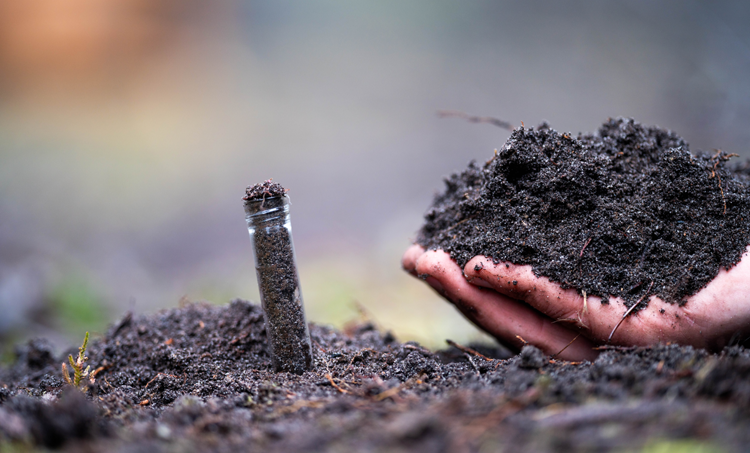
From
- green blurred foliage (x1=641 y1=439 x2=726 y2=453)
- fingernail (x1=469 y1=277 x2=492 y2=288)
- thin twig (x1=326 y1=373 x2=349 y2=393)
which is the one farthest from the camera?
fingernail (x1=469 y1=277 x2=492 y2=288)

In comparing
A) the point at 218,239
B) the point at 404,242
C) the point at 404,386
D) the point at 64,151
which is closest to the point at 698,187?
the point at 404,386

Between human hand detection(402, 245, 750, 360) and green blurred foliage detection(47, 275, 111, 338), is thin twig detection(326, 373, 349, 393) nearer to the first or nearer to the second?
human hand detection(402, 245, 750, 360)

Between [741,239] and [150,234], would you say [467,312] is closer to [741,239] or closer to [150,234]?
[741,239]

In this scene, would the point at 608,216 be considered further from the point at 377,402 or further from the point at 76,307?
the point at 76,307

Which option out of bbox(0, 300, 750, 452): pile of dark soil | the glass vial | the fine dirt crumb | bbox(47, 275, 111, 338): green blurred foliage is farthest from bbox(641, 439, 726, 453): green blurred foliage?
bbox(47, 275, 111, 338): green blurred foliage

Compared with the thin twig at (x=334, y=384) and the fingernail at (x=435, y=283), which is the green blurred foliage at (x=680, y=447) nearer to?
the thin twig at (x=334, y=384)

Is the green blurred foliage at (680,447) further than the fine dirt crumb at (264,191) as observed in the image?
No

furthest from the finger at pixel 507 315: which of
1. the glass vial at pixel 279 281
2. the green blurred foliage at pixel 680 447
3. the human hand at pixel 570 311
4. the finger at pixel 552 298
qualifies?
the green blurred foliage at pixel 680 447

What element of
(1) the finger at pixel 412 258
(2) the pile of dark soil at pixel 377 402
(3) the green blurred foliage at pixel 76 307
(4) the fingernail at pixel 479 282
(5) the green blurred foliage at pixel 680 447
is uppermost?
(3) the green blurred foliage at pixel 76 307
